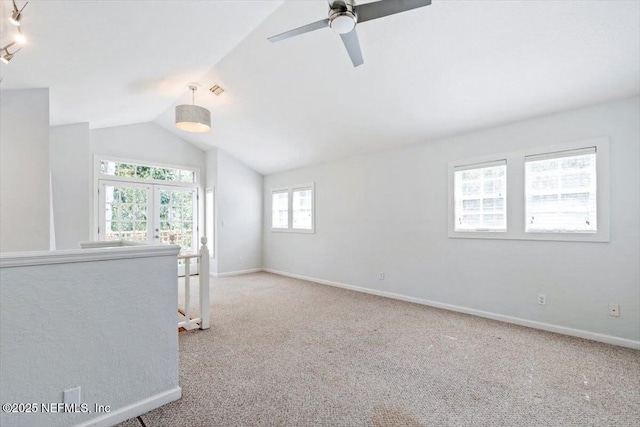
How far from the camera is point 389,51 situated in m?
3.02

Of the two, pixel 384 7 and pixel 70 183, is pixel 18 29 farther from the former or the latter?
pixel 70 183

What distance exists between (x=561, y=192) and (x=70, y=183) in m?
6.50

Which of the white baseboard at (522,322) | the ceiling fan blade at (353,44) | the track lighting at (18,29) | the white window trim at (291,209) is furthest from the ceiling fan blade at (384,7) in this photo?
the white window trim at (291,209)

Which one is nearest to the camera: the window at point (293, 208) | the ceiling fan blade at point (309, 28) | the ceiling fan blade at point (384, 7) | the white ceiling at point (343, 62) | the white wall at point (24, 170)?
the ceiling fan blade at point (384, 7)

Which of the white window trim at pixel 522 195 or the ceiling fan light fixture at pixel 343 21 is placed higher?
the ceiling fan light fixture at pixel 343 21

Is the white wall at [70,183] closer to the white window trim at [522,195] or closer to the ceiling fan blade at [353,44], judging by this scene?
the ceiling fan blade at [353,44]

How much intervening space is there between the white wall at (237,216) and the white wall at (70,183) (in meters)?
2.33

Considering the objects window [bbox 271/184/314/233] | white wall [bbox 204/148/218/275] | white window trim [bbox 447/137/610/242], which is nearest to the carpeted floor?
white window trim [bbox 447/137/610/242]

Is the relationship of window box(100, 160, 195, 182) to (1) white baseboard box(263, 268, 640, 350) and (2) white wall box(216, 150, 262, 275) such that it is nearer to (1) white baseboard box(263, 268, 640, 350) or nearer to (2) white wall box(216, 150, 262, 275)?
(2) white wall box(216, 150, 262, 275)

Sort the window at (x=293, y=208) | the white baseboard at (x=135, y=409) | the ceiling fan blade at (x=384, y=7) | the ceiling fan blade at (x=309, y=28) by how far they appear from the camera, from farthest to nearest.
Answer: the window at (x=293, y=208) → the ceiling fan blade at (x=309, y=28) → the ceiling fan blade at (x=384, y=7) → the white baseboard at (x=135, y=409)

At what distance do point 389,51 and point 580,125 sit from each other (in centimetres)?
216

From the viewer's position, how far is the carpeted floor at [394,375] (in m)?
1.88

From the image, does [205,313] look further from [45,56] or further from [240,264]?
[240,264]

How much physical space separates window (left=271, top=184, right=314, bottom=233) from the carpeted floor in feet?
8.88
